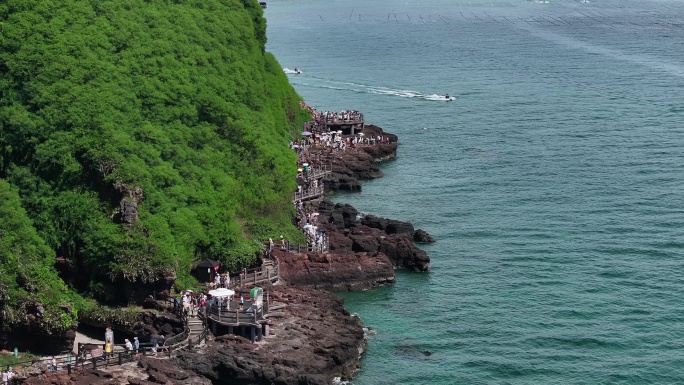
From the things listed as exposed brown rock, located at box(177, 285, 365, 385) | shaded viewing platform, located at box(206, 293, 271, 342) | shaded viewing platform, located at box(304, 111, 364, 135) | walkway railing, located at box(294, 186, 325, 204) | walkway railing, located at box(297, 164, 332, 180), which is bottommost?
exposed brown rock, located at box(177, 285, 365, 385)

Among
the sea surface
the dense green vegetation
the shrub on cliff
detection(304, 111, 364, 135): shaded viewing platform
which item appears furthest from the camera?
detection(304, 111, 364, 135): shaded viewing platform

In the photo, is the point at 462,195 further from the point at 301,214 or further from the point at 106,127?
the point at 106,127

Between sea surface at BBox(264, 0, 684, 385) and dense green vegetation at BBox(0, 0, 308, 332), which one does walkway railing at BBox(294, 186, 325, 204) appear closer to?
sea surface at BBox(264, 0, 684, 385)

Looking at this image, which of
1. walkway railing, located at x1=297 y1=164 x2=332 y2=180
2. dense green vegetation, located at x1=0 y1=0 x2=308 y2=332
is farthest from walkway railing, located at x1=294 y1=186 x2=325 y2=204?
dense green vegetation, located at x1=0 y1=0 x2=308 y2=332

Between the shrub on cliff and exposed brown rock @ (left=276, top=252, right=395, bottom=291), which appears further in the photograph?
exposed brown rock @ (left=276, top=252, right=395, bottom=291)

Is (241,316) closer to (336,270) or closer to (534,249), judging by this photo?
(336,270)

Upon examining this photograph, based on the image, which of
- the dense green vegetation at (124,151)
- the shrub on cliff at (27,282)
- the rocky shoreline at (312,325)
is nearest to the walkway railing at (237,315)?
the rocky shoreline at (312,325)

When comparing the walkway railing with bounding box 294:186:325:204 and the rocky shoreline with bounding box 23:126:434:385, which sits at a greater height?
the walkway railing with bounding box 294:186:325:204
